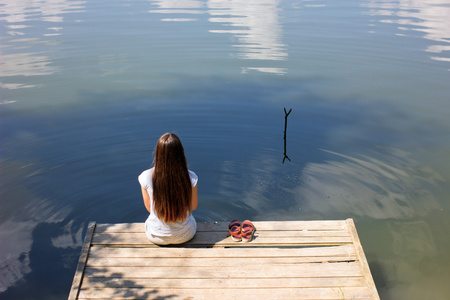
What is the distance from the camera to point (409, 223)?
6.10m

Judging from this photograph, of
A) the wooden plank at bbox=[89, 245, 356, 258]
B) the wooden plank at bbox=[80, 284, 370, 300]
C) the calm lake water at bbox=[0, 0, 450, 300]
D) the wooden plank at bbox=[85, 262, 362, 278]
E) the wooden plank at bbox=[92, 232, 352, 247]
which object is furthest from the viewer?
the calm lake water at bbox=[0, 0, 450, 300]

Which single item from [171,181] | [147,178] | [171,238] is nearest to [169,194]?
[171,181]

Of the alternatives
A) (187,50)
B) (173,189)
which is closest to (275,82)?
(187,50)

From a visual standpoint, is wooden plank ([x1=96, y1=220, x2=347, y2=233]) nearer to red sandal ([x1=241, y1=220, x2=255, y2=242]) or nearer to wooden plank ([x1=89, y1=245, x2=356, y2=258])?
red sandal ([x1=241, y1=220, x2=255, y2=242])

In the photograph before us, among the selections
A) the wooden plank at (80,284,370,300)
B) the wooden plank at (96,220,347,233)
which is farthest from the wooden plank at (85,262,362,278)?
the wooden plank at (96,220,347,233)

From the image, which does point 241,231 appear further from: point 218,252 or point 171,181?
point 171,181

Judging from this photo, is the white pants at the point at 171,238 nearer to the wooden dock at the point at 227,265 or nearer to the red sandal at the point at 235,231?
the wooden dock at the point at 227,265

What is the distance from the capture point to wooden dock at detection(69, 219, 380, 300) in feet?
12.8

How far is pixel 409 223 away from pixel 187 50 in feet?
30.8

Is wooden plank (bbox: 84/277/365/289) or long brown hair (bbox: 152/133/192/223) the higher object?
long brown hair (bbox: 152/133/192/223)

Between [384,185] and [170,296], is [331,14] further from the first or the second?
[170,296]

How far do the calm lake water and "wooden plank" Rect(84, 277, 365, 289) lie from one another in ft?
4.26

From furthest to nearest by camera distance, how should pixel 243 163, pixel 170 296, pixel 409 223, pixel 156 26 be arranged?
pixel 156 26
pixel 243 163
pixel 409 223
pixel 170 296

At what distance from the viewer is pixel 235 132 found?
336 inches
